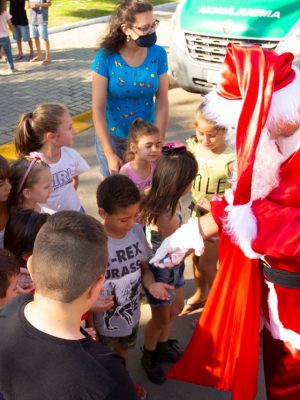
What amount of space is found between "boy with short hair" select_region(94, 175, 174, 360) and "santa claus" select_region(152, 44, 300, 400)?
154 millimetres

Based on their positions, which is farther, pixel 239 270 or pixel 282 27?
pixel 282 27

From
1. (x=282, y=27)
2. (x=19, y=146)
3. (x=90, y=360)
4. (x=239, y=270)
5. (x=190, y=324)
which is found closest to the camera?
(x=90, y=360)

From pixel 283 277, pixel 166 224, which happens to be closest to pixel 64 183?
pixel 166 224

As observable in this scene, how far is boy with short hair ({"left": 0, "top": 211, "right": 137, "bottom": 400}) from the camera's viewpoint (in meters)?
1.37

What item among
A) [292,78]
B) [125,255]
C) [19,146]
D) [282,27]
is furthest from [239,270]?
[282,27]

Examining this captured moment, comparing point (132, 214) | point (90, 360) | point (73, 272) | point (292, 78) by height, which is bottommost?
point (132, 214)

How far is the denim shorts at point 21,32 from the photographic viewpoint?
878cm

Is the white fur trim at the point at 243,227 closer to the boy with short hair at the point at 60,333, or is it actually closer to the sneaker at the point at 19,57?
the boy with short hair at the point at 60,333

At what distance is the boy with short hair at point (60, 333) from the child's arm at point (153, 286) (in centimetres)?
93

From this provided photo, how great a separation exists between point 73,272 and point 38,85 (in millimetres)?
6624

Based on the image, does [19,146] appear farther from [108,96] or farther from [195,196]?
[195,196]

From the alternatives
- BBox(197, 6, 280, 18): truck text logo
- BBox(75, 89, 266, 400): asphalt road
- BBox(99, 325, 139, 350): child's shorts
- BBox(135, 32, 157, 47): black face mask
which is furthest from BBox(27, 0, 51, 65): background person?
BBox(99, 325, 139, 350): child's shorts

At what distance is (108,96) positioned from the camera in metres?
3.38

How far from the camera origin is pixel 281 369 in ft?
7.55
